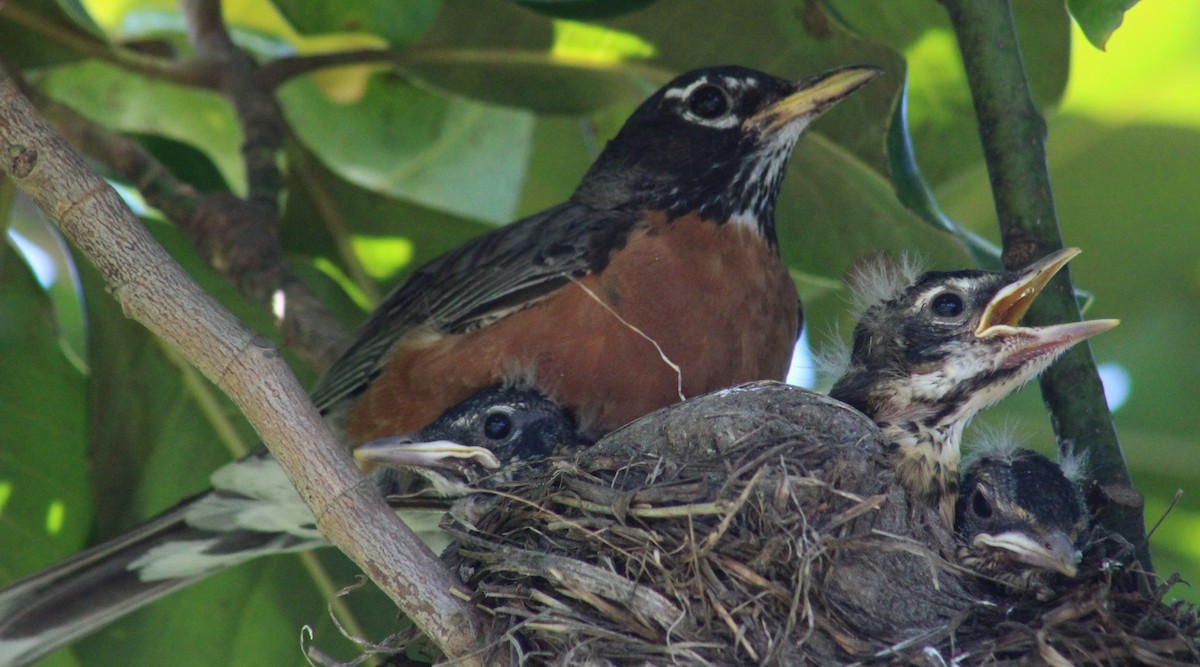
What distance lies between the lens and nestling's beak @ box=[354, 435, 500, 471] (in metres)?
3.73

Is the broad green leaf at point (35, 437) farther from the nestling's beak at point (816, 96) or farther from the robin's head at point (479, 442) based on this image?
the nestling's beak at point (816, 96)

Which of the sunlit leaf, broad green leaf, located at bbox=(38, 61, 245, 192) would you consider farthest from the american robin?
the sunlit leaf

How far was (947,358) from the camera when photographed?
369cm

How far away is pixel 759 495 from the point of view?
3.05 metres

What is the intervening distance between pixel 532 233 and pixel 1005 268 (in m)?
1.45

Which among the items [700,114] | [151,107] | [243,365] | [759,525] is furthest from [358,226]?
[759,525]

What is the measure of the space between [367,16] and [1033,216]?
2133 mm

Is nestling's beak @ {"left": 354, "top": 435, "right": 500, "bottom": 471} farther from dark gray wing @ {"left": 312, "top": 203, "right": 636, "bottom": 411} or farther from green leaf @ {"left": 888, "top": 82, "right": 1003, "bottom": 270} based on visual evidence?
green leaf @ {"left": 888, "top": 82, "right": 1003, "bottom": 270}

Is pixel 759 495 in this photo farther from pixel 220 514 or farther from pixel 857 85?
pixel 220 514

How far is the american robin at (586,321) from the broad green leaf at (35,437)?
0.34 m

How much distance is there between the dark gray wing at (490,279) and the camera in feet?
13.4

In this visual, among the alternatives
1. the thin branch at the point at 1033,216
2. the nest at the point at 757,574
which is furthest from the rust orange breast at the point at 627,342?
the thin branch at the point at 1033,216

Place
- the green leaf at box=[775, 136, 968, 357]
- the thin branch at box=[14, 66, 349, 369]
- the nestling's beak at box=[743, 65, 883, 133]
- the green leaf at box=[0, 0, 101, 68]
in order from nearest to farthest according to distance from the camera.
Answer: the nestling's beak at box=[743, 65, 883, 133], the green leaf at box=[775, 136, 968, 357], the thin branch at box=[14, 66, 349, 369], the green leaf at box=[0, 0, 101, 68]

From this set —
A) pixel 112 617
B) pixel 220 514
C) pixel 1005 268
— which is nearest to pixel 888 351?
pixel 1005 268
